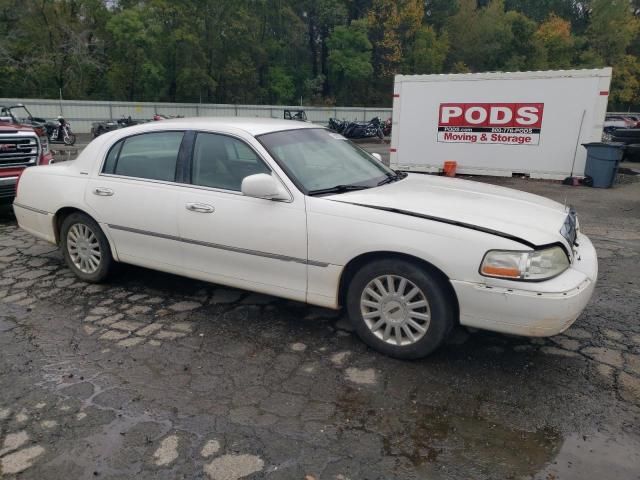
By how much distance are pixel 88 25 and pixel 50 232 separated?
42.4m

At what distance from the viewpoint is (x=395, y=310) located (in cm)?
350

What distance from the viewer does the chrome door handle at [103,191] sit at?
4.59 metres

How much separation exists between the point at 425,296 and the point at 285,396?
1.08 meters

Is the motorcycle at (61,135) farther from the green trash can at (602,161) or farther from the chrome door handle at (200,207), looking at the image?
the chrome door handle at (200,207)

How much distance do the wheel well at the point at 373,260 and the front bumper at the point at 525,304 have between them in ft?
0.26

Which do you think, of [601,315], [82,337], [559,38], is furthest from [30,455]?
[559,38]

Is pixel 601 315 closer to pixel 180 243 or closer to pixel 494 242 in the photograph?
pixel 494 242

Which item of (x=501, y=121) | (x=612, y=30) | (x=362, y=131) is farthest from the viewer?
(x=612, y=30)

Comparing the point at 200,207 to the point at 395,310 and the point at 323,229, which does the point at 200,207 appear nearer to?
the point at 323,229

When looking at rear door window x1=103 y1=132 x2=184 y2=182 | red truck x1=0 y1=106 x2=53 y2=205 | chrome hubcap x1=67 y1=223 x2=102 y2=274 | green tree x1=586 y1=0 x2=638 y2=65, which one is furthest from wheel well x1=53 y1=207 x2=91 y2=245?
green tree x1=586 y1=0 x2=638 y2=65

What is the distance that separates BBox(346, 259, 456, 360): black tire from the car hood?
37 cm

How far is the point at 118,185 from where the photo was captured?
456 cm

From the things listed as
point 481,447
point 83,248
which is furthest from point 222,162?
point 481,447

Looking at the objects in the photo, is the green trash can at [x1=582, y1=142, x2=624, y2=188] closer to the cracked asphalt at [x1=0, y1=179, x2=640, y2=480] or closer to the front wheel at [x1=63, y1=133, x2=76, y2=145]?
the cracked asphalt at [x1=0, y1=179, x2=640, y2=480]
